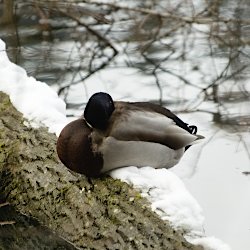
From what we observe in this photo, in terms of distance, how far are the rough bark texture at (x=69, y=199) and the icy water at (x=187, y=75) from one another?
650mm

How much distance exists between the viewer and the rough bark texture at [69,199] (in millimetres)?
3381

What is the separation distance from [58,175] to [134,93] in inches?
92.6

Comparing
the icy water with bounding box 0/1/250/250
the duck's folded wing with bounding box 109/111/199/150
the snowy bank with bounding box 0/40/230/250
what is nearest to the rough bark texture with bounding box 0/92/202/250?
the snowy bank with bounding box 0/40/230/250

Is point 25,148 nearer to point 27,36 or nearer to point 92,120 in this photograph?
point 92,120

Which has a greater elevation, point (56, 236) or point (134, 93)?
point (56, 236)

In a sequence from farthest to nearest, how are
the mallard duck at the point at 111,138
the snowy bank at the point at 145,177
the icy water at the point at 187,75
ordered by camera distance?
the icy water at the point at 187,75 < the mallard duck at the point at 111,138 < the snowy bank at the point at 145,177

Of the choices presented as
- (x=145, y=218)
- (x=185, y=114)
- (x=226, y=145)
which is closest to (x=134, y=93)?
(x=185, y=114)

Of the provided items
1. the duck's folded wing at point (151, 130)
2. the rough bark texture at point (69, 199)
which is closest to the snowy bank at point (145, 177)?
the rough bark texture at point (69, 199)

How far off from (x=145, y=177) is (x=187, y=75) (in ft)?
10.2

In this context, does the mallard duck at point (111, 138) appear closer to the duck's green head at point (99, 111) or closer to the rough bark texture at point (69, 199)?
the duck's green head at point (99, 111)

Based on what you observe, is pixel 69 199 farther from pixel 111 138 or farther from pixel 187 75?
pixel 187 75

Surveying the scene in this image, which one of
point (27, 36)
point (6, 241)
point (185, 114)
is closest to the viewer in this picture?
point (6, 241)

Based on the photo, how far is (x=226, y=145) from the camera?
512cm

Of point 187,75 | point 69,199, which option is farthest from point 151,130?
point 187,75
